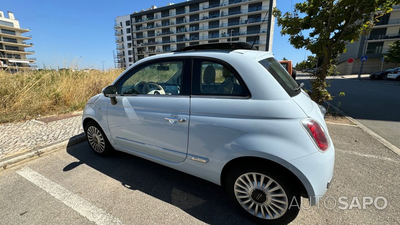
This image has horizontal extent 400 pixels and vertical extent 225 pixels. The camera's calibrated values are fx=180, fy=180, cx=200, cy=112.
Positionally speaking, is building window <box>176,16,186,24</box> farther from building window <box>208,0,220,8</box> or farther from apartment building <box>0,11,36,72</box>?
apartment building <box>0,11,36,72</box>

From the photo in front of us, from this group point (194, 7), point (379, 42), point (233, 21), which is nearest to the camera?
point (379, 42)

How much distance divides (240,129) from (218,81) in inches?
25.1

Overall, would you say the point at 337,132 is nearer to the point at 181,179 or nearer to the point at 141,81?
the point at 181,179

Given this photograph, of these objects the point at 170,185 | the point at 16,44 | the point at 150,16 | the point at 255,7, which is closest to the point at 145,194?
the point at 170,185

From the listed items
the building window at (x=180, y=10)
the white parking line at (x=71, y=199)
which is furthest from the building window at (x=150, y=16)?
the white parking line at (x=71, y=199)

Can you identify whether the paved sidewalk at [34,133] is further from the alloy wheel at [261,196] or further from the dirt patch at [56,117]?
the alloy wheel at [261,196]

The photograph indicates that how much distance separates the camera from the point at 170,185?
8.46 ft

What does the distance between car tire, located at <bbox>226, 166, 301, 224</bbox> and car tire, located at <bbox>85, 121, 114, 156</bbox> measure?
2.34 metres

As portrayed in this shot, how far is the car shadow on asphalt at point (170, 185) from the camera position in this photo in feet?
6.84

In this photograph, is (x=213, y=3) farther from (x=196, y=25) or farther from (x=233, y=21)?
(x=233, y=21)

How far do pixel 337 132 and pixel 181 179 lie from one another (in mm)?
4239

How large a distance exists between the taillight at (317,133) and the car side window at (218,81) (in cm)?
61

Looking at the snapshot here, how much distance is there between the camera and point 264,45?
49094 mm

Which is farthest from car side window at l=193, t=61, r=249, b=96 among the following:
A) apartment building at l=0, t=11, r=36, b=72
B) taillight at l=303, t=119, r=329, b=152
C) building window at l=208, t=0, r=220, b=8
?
apartment building at l=0, t=11, r=36, b=72
